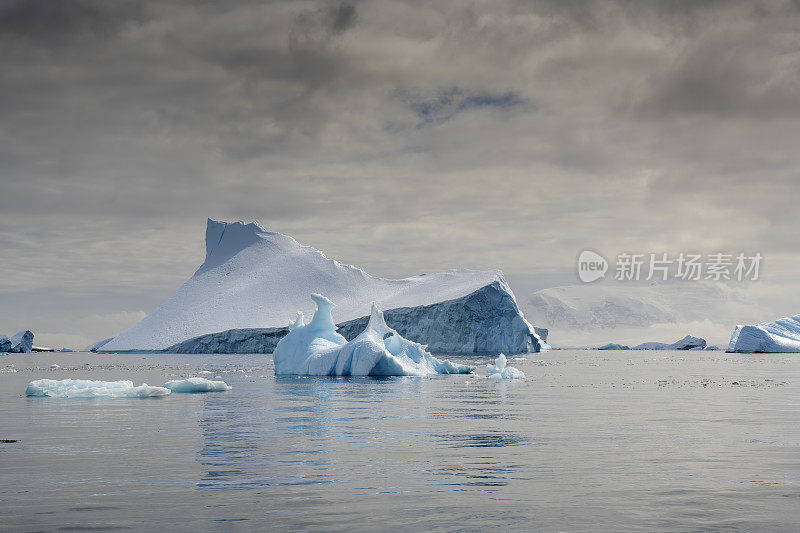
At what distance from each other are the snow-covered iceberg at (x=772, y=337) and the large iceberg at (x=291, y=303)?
28.9 meters

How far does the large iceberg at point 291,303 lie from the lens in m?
90.2

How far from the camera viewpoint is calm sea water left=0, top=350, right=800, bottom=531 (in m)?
7.65

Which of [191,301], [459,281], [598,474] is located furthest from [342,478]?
[191,301]

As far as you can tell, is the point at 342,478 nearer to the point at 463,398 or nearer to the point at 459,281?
the point at 463,398

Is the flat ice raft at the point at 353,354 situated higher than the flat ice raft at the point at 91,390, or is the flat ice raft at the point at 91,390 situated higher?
the flat ice raft at the point at 353,354

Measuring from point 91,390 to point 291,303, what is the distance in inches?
3671

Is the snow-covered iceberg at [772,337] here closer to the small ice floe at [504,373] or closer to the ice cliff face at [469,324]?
the ice cliff face at [469,324]

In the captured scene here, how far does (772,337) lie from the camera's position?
3880 inches

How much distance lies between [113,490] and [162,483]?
616 millimetres

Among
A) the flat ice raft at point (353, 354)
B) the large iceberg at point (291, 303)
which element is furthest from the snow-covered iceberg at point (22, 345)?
the flat ice raft at point (353, 354)

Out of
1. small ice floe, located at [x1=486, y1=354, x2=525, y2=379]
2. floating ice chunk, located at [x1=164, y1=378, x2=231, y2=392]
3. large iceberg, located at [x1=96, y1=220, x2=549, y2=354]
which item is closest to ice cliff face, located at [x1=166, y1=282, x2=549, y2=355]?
large iceberg, located at [x1=96, y1=220, x2=549, y2=354]

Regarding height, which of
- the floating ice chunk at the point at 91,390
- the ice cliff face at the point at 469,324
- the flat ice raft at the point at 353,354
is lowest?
the floating ice chunk at the point at 91,390

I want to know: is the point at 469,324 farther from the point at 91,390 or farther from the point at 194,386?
the point at 91,390

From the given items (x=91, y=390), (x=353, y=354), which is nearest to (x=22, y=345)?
(x=353, y=354)
